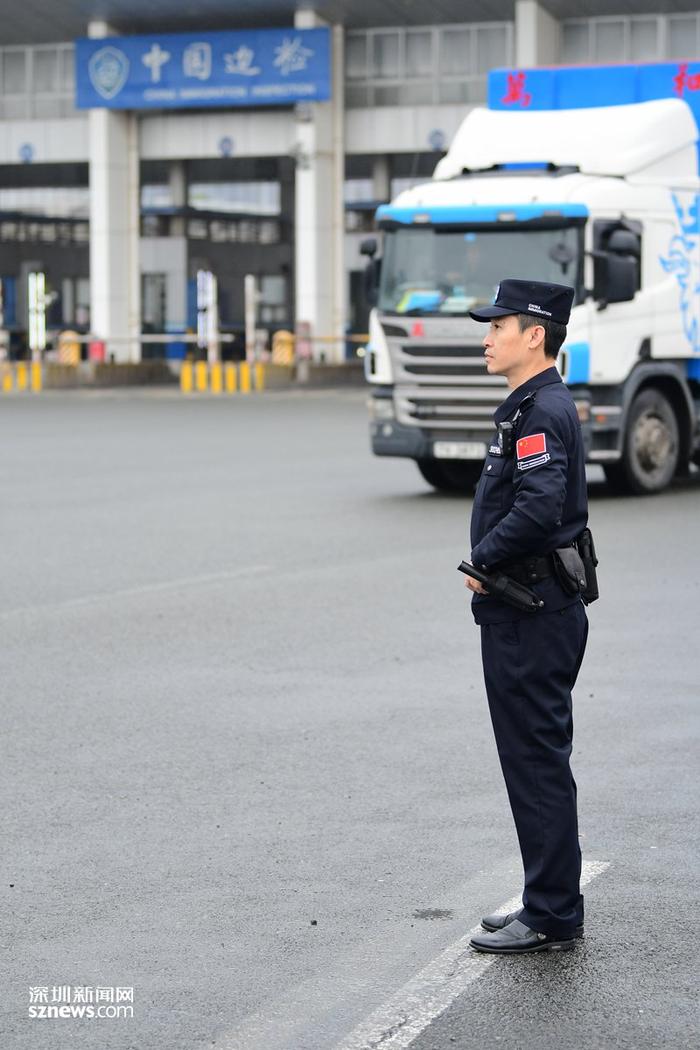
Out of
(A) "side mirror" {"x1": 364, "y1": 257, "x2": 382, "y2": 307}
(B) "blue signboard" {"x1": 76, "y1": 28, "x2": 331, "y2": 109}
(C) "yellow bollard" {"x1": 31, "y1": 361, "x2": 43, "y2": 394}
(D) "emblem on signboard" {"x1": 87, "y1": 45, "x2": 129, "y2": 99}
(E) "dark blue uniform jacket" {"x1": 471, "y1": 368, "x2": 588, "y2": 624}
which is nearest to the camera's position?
(E) "dark blue uniform jacket" {"x1": 471, "y1": 368, "x2": 588, "y2": 624}

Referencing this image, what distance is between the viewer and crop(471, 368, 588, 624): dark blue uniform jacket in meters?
4.88

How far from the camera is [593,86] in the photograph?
19.2 metres

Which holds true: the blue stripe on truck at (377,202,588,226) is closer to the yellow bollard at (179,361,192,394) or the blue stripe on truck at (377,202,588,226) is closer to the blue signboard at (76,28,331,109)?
the yellow bollard at (179,361,192,394)

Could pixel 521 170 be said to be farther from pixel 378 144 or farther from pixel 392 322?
pixel 378 144

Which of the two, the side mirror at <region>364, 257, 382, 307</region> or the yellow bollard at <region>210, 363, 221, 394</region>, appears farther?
the yellow bollard at <region>210, 363, 221, 394</region>

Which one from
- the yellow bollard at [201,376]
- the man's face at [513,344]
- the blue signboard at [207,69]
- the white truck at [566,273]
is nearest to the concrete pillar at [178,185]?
the blue signboard at [207,69]

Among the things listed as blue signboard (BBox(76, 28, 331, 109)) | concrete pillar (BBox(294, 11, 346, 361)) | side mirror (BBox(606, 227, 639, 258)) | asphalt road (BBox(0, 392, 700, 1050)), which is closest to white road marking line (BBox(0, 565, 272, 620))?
asphalt road (BBox(0, 392, 700, 1050))

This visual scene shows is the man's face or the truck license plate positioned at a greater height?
the man's face

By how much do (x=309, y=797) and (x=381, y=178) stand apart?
56.0m

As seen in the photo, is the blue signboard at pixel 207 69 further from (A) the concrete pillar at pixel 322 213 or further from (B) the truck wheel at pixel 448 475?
(B) the truck wheel at pixel 448 475

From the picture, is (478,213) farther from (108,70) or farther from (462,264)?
(108,70)

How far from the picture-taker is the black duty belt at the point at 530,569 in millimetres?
4906

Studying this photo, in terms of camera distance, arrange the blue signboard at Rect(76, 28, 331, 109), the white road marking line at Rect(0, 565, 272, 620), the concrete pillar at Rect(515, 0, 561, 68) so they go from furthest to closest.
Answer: the blue signboard at Rect(76, 28, 331, 109) → the concrete pillar at Rect(515, 0, 561, 68) → the white road marking line at Rect(0, 565, 272, 620)

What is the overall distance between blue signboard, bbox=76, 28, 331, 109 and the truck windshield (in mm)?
35243
